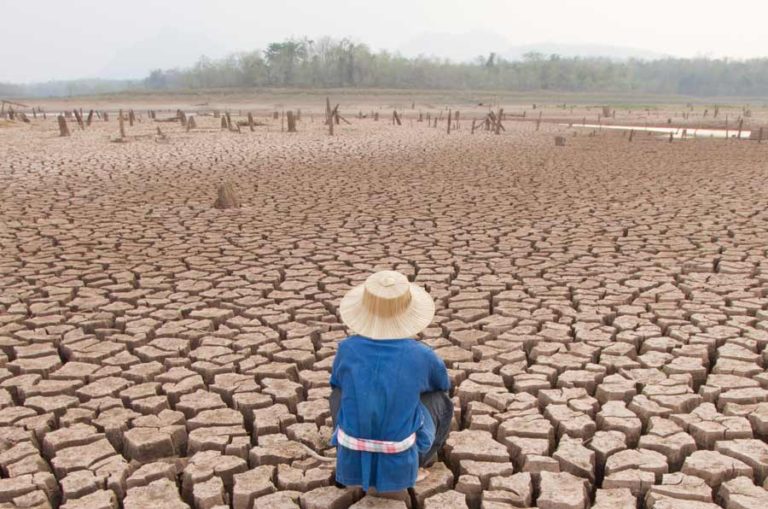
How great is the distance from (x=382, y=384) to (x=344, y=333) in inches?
71.9

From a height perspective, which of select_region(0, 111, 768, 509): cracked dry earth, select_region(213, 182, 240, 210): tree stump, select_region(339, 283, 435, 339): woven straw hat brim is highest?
select_region(339, 283, 435, 339): woven straw hat brim

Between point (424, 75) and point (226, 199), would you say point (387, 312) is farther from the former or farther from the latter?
point (424, 75)

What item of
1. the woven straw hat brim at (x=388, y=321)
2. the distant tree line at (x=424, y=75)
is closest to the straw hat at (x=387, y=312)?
the woven straw hat brim at (x=388, y=321)

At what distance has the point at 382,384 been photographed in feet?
8.21

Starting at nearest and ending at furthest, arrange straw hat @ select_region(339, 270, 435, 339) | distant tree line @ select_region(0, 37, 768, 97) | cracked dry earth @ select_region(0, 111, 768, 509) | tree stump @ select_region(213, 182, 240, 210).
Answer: straw hat @ select_region(339, 270, 435, 339) → cracked dry earth @ select_region(0, 111, 768, 509) → tree stump @ select_region(213, 182, 240, 210) → distant tree line @ select_region(0, 37, 768, 97)

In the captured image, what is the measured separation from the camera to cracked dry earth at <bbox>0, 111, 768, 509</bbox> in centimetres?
283

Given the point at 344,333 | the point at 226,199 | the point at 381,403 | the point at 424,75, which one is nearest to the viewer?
the point at 381,403

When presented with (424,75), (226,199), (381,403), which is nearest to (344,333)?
(381,403)

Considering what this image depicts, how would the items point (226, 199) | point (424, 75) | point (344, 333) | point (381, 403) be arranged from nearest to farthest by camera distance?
1. point (381, 403)
2. point (344, 333)
3. point (226, 199)
4. point (424, 75)

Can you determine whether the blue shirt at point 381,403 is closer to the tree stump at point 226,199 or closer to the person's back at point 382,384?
the person's back at point 382,384

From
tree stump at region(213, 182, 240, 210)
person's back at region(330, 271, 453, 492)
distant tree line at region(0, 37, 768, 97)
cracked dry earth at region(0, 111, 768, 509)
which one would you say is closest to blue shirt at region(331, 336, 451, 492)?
person's back at region(330, 271, 453, 492)

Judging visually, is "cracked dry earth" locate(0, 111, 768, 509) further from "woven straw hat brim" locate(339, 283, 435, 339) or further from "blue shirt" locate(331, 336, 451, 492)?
"woven straw hat brim" locate(339, 283, 435, 339)

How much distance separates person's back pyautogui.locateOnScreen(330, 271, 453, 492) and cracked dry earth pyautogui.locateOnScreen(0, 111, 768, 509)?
186 mm

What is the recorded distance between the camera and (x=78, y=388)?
3576 millimetres
